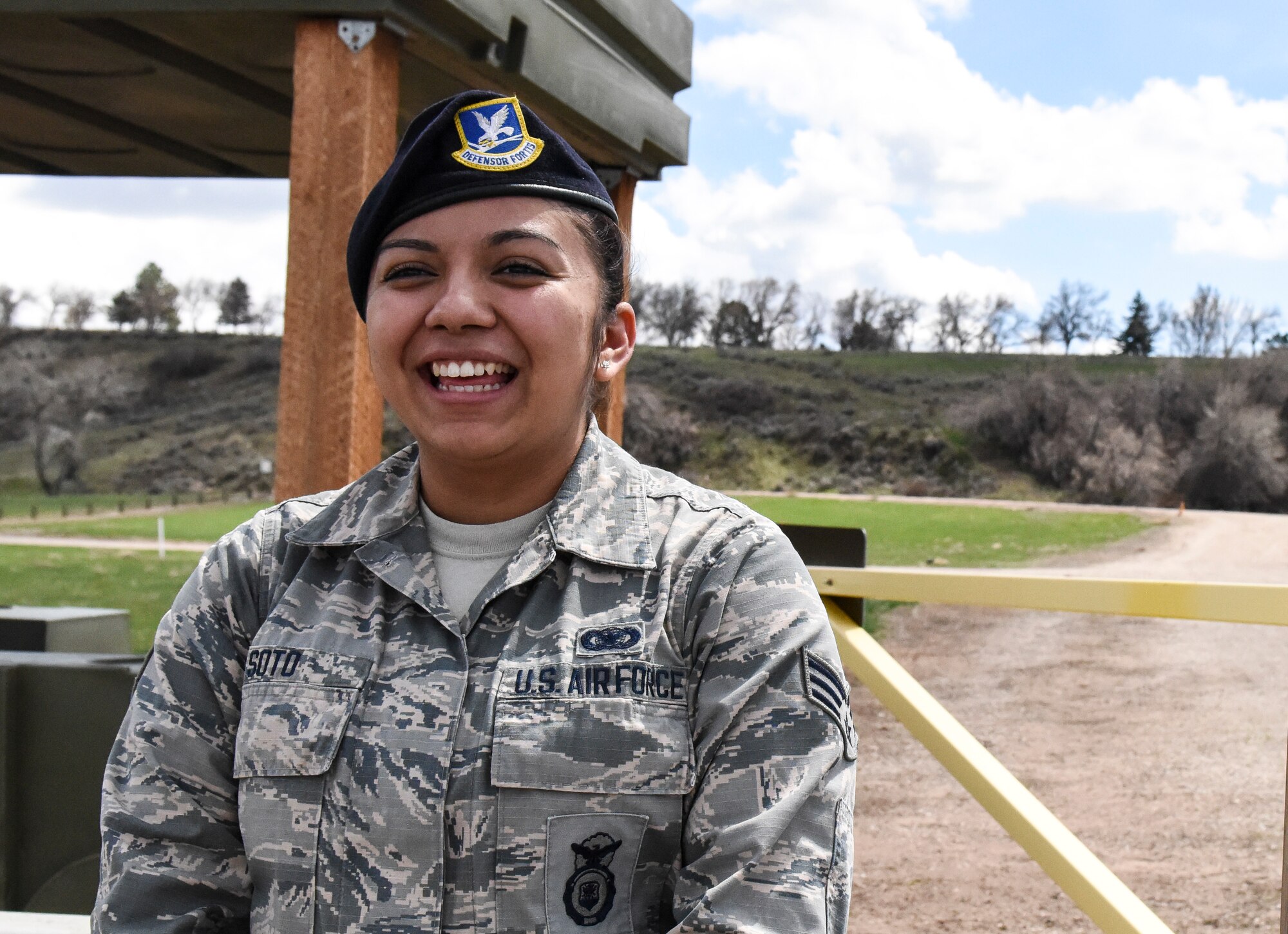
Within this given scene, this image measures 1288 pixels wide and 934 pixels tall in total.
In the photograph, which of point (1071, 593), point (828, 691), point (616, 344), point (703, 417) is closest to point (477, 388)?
point (616, 344)

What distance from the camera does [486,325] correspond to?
1.60 metres

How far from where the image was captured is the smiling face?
5.27 ft

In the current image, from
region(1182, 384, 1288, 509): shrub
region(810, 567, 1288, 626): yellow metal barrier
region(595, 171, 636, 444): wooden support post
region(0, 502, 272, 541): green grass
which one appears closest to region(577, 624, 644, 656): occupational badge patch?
region(810, 567, 1288, 626): yellow metal barrier

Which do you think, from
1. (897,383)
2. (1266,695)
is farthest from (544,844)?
(897,383)

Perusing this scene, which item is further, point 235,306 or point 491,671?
point 235,306

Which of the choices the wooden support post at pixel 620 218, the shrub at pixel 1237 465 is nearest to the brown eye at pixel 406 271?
the wooden support post at pixel 620 218

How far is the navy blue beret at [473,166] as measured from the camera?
64.1 inches

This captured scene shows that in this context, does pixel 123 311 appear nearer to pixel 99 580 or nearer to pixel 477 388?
pixel 99 580

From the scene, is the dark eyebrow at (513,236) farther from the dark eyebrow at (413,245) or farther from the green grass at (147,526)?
the green grass at (147,526)

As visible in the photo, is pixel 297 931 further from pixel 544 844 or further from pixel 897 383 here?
pixel 897 383

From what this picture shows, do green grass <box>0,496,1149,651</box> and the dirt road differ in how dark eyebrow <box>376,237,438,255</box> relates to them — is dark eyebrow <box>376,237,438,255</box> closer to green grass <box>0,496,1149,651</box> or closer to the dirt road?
the dirt road

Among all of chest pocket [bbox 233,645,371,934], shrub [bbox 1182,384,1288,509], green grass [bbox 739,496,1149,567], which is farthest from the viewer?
shrub [bbox 1182,384,1288,509]

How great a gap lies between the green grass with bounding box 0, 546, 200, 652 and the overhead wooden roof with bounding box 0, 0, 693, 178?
27.5ft

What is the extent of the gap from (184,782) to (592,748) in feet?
1.78
